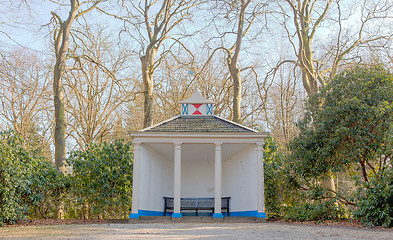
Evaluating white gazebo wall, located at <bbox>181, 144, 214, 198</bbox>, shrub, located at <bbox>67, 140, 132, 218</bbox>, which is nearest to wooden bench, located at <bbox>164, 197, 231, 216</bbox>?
white gazebo wall, located at <bbox>181, 144, 214, 198</bbox>

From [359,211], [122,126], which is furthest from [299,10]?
[122,126]

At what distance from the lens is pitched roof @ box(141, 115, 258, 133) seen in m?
12.4

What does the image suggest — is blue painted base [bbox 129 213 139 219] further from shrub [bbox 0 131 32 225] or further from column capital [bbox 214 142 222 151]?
shrub [bbox 0 131 32 225]

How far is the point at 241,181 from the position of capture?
13.7 meters

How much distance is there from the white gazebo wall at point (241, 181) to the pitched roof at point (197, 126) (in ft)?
2.18

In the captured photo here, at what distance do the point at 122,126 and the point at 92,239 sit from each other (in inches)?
635

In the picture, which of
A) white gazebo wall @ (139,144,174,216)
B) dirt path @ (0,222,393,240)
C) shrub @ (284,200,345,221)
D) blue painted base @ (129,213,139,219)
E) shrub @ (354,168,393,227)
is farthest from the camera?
white gazebo wall @ (139,144,174,216)

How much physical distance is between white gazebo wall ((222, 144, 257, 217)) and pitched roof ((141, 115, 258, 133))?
67 centimetres

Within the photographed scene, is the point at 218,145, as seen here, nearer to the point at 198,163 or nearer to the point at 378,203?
the point at 198,163

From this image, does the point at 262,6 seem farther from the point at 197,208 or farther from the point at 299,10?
the point at 197,208

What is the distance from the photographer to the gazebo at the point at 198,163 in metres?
12.0

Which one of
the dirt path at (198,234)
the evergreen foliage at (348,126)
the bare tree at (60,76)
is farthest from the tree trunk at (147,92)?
the dirt path at (198,234)

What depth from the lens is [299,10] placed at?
17.8 metres

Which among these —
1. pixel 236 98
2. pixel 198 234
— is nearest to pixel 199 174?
pixel 236 98
